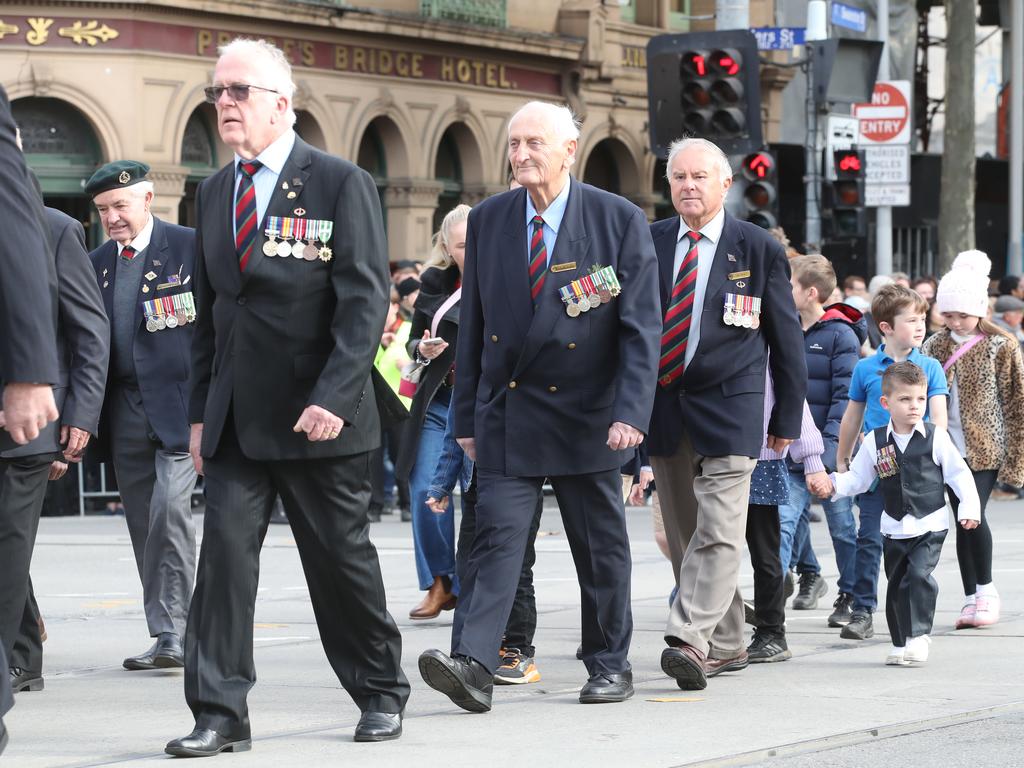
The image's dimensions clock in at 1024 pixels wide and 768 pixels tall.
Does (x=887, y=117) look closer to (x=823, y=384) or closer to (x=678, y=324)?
(x=823, y=384)

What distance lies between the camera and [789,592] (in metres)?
10.5

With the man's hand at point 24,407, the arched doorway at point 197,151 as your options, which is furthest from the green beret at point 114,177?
the arched doorway at point 197,151

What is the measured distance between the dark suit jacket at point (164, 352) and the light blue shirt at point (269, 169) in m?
2.05

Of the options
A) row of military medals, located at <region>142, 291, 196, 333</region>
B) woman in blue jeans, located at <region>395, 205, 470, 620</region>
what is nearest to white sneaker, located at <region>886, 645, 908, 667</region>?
woman in blue jeans, located at <region>395, 205, 470, 620</region>

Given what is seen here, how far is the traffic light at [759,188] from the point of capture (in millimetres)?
17438

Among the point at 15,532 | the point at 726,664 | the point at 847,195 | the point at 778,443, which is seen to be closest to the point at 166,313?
the point at 15,532

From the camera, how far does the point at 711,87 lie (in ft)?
55.4

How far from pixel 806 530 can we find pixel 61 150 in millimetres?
15173

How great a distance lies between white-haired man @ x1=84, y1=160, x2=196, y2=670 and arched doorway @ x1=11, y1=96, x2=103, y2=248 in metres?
15.1

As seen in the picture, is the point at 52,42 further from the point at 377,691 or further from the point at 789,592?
the point at 377,691

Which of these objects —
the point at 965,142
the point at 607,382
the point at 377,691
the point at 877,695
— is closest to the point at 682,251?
the point at 607,382

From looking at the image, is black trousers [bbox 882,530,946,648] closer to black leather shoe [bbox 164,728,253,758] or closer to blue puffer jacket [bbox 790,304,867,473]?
blue puffer jacket [bbox 790,304,867,473]

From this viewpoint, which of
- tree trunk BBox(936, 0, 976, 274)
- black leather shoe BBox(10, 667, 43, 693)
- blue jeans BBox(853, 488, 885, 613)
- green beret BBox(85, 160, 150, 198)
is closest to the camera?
black leather shoe BBox(10, 667, 43, 693)

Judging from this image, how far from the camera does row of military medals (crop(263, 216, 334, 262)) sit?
22.8 feet
